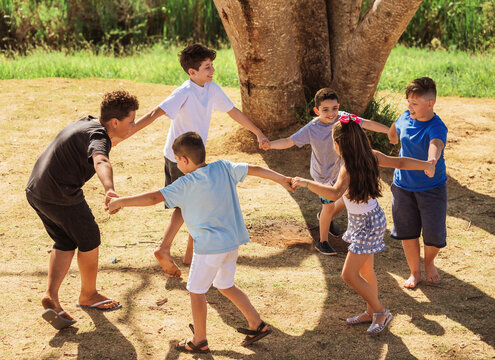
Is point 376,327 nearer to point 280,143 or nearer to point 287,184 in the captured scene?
point 287,184

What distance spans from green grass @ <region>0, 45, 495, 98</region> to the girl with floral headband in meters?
6.49

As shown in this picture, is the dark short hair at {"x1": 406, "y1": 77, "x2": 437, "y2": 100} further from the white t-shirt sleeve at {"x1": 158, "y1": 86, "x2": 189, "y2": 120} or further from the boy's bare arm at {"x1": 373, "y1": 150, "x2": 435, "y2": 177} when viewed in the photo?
the white t-shirt sleeve at {"x1": 158, "y1": 86, "x2": 189, "y2": 120}

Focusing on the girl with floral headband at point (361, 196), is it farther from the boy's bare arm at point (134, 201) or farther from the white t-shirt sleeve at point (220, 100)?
the white t-shirt sleeve at point (220, 100)

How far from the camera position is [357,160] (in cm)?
404

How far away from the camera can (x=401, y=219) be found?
5.05 metres

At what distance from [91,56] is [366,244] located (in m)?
10.2

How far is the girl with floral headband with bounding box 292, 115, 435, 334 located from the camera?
4.05m

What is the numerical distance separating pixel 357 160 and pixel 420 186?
1097mm

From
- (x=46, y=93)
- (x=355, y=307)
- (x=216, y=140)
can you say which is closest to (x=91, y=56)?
(x=46, y=93)

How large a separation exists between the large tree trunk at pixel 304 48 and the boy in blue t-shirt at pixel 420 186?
243 cm

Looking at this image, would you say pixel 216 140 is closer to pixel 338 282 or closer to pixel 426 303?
pixel 338 282

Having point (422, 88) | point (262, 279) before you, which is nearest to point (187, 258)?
point (262, 279)

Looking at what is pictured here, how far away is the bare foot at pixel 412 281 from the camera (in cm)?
503

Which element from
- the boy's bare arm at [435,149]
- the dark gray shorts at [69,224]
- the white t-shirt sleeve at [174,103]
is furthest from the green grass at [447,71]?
the dark gray shorts at [69,224]
